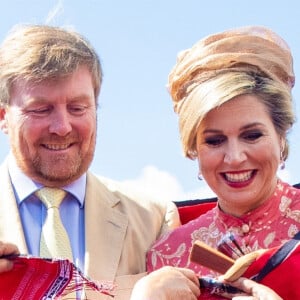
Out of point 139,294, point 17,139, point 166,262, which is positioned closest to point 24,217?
point 17,139

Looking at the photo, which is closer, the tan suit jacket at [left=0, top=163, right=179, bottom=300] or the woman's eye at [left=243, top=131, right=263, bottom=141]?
the woman's eye at [left=243, top=131, right=263, bottom=141]

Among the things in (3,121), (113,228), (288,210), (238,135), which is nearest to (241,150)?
(238,135)

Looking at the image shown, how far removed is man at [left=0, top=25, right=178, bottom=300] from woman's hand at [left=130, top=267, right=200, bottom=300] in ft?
2.64

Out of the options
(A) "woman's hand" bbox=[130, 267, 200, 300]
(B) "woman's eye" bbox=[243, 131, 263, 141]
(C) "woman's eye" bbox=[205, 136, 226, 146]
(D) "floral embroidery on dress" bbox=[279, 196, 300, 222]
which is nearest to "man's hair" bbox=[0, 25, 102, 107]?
(C) "woman's eye" bbox=[205, 136, 226, 146]

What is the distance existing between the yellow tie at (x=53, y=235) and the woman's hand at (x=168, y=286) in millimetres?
810

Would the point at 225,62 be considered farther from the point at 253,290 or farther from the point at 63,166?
the point at 253,290

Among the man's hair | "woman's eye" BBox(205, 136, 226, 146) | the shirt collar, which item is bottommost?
the shirt collar

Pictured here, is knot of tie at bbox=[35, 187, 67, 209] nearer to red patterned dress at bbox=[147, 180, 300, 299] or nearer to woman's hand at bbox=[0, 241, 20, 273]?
red patterned dress at bbox=[147, 180, 300, 299]

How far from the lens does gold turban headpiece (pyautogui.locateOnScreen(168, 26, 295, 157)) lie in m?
3.05

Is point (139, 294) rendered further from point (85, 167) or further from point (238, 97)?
point (85, 167)

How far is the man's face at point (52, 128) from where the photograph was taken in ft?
10.8

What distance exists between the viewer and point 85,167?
11.0 feet

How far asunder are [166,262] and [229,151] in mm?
A: 432

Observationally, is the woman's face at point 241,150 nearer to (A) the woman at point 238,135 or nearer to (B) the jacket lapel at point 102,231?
(A) the woman at point 238,135
